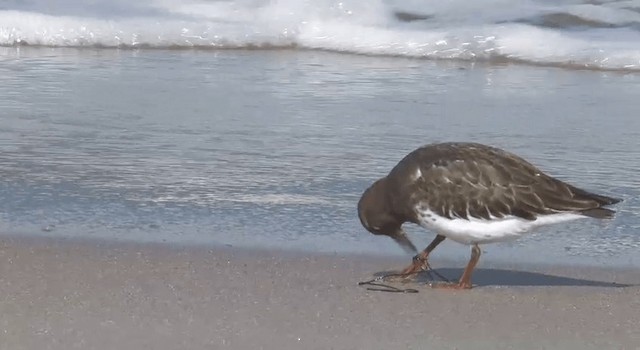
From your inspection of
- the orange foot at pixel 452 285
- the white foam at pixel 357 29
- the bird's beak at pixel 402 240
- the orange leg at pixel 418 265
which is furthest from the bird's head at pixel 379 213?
the white foam at pixel 357 29

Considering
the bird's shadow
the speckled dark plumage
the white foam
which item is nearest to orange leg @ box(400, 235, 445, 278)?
the bird's shadow

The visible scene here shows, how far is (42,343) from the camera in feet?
11.5

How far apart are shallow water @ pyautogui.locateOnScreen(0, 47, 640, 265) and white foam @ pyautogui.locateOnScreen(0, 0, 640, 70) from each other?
33 centimetres

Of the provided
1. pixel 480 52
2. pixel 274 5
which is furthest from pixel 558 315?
pixel 274 5

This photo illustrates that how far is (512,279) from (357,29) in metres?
5.60

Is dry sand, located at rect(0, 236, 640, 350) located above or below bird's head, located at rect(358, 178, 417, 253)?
below

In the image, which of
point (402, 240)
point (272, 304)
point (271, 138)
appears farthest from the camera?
point (271, 138)

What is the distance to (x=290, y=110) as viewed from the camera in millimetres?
6922

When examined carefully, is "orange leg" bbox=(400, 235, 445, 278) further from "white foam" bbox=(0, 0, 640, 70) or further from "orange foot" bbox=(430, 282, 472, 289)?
"white foam" bbox=(0, 0, 640, 70)

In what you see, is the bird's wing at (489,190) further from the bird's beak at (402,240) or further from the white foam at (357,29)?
the white foam at (357,29)

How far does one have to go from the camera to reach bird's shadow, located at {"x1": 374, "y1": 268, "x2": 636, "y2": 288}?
4.31 m

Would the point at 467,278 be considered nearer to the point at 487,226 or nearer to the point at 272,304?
the point at 487,226

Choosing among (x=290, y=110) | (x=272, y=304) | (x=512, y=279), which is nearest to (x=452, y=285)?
(x=512, y=279)

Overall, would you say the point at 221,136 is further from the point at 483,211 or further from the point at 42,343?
the point at 42,343
